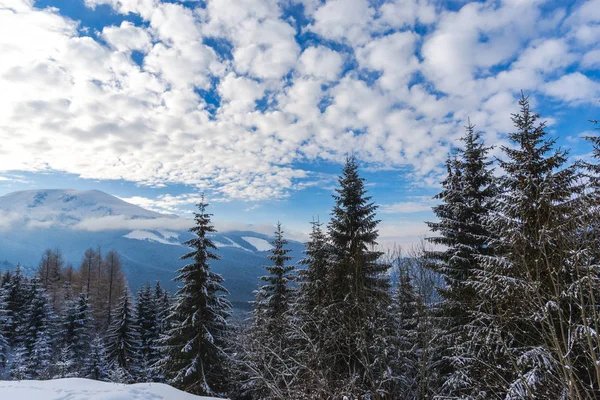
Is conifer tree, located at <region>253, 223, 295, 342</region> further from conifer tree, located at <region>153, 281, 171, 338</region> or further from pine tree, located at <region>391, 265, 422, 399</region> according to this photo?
conifer tree, located at <region>153, 281, 171, 338</region>

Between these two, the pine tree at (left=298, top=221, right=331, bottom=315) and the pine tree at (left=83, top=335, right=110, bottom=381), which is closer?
the pine tree at (left=298, top=221, right=331, bottom=315)

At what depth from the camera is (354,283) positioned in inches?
502

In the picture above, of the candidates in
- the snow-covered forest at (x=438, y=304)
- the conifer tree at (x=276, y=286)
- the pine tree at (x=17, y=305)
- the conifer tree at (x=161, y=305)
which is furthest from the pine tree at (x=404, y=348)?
the pine tree at (x=17, y=305)

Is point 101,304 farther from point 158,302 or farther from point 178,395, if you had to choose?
point 178,395

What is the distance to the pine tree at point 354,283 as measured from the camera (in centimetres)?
1148

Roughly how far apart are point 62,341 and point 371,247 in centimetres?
3553

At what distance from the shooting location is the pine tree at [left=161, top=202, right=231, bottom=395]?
51.6ft

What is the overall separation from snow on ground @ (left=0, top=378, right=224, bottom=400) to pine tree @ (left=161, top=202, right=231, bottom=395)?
6.06m

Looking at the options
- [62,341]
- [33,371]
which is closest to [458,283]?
[33,371]

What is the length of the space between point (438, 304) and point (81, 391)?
13.5m

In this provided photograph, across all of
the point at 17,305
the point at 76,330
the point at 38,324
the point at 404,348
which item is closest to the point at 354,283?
the point at 404,348

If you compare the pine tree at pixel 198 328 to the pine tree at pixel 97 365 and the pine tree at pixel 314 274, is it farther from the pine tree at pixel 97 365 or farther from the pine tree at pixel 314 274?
the pine tree at pixel 97 365

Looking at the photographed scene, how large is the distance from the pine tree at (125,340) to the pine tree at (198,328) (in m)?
15.3

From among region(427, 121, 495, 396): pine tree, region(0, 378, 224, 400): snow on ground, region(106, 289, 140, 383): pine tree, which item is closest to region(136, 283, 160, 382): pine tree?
region(106, 289, 140, 383): pine tree
